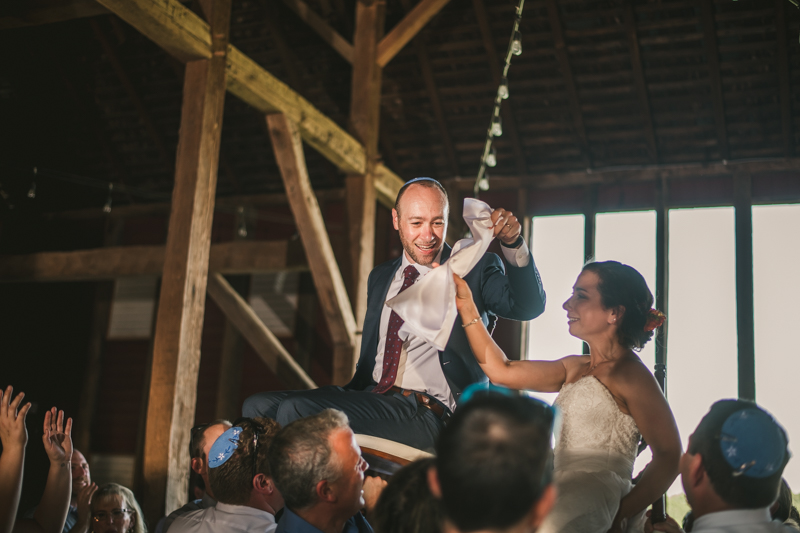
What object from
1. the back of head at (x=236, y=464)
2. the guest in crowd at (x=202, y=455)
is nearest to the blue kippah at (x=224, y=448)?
the back of head at (x=236, y=464)

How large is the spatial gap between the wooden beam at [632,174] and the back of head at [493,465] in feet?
24.6

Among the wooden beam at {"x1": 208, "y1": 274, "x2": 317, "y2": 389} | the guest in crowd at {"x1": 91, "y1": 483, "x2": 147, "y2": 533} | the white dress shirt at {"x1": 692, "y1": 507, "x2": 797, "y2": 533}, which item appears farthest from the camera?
the wooden beam at {"x1": 208, "y1": 274, "x2": 317, "y2": 389}

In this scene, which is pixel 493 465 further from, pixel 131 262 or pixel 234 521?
pixel 131 262

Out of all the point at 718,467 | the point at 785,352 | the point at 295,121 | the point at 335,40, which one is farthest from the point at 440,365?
the point at 785,352

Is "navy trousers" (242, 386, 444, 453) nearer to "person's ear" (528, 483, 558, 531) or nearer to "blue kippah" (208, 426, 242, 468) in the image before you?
"blue kippah" (208, 426, 242, 468)

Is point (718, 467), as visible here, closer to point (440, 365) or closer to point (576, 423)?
point (576, 423)

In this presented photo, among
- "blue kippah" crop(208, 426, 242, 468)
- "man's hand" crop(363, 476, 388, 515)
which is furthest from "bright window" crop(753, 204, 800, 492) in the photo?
"blue kippah" crop(208, 426, 242, 468)

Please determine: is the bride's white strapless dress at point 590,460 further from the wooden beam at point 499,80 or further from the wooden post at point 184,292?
the wooden beam at point 499,80

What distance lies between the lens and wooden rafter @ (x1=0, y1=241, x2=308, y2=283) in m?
7.42

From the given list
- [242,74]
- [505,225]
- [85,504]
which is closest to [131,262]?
[242,74]

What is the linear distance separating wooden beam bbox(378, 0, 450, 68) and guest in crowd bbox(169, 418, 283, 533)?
520 centimetres

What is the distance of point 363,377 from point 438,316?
22.4 inches

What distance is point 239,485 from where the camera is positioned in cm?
251

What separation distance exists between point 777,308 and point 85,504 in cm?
653
